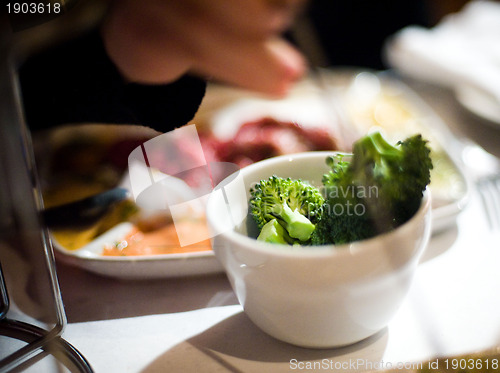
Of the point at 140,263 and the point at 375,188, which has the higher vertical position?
the point at 375,188

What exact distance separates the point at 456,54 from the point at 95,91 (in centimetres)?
74

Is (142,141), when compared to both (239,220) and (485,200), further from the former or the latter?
(485,200)

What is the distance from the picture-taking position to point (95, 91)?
1.01 ft

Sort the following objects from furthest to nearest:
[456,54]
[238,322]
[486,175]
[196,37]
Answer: [456,54]
[486,175]
[238,322]
[196,37]

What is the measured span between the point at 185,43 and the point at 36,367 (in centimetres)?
26

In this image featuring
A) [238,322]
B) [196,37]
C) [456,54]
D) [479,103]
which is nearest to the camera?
[196,37]

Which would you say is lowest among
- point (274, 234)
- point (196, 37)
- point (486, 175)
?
point (486, 175)

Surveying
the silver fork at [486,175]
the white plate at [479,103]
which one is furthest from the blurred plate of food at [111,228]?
the white plate at [479,103]

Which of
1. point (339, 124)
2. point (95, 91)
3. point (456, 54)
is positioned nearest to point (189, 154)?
point (95, 91)

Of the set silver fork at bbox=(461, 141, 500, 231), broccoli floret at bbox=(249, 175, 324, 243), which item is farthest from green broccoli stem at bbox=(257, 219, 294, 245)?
silver fork at bbox=(461, 141, 500, 231)

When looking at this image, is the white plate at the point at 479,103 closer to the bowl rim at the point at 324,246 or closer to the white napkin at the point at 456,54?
the white napkin at the point at 456,54

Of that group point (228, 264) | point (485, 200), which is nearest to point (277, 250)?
point (228, 264)

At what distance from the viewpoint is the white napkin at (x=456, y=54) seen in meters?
0.73

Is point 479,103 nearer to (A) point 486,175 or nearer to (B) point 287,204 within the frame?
(A) point 486,175
